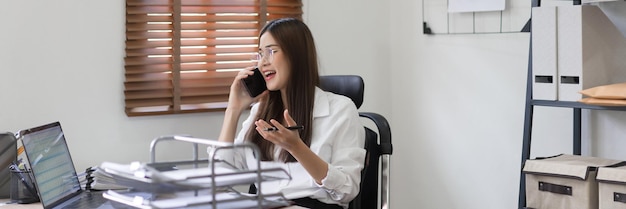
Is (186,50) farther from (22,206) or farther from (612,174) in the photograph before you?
(612,174)

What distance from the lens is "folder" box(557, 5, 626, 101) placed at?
9.45 feet

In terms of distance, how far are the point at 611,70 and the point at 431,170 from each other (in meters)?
1.13

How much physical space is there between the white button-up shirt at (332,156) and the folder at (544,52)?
717 millimetres

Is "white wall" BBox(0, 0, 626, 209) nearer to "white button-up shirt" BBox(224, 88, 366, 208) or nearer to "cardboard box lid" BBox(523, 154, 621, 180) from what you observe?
"cardboard box lid" BBox(523, 154, 621, 180)

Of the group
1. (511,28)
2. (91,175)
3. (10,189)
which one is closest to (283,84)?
(91,175)

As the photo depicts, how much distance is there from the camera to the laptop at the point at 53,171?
2283 mm

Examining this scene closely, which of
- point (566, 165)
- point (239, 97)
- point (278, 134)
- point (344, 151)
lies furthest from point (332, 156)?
point (566, 165)

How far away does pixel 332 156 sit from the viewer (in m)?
2.75

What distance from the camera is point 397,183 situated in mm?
4082

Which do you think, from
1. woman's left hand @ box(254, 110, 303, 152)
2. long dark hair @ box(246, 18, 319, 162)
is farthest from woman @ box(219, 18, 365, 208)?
woman's left hand @ box(254, 110, 303, 152)

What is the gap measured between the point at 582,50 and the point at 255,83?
1.14 m

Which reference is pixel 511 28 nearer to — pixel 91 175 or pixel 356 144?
pixel 356 144

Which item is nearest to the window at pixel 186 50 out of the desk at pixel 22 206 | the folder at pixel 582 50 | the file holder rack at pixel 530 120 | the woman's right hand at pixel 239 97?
the woman's right hand at pixel 239 97

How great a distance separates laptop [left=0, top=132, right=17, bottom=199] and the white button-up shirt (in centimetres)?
73
